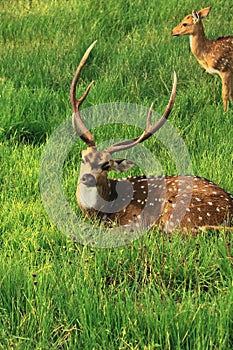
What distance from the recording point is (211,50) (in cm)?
811

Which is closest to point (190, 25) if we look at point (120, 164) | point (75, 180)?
point (75, 180)

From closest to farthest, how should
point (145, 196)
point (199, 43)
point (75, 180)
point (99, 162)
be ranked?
point (99, 162)
point (145, 196)
point (75, 180)
point (199, 43)

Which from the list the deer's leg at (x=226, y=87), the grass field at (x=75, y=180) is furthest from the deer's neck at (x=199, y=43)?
the deer's leg at (x=226, y=87)

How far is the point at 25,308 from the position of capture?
3965 mm

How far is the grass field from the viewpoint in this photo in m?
3.65

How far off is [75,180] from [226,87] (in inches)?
99.1

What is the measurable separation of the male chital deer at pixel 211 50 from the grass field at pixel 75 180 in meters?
0.13

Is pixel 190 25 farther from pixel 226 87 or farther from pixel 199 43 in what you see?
pixel 226 87

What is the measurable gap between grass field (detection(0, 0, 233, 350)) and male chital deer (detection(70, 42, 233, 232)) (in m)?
0.23

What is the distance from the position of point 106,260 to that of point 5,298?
24.0 inches

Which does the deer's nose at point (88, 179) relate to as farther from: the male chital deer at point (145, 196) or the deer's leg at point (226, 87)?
the deer's leg at point (226, 87)

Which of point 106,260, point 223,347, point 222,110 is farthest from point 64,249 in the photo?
point 222,110

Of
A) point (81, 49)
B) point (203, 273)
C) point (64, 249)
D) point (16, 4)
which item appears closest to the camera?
point (203, 273)

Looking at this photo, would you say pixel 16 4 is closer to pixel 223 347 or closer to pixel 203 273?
pixel 203 273
